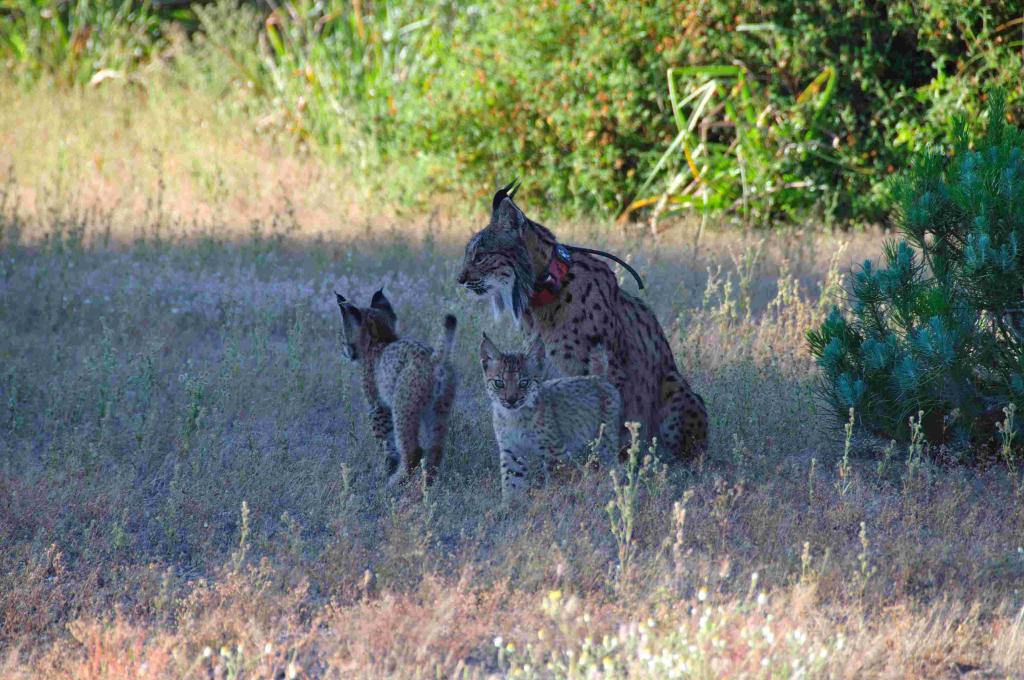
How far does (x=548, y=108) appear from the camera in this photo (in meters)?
13.0

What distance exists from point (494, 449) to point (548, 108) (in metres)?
6.30

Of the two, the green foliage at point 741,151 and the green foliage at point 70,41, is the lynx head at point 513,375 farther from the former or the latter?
the green foliage at point 70,41

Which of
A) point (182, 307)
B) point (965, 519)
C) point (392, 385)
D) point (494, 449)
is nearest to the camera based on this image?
point (965, 519)

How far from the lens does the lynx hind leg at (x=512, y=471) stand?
667cm

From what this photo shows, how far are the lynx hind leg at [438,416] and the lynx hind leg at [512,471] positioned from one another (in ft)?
1.52

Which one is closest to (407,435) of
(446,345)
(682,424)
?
(446,345)

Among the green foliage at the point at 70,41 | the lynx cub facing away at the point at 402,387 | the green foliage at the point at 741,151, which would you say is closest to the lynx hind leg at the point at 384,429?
the lynx cub facing away at the point at 402,387

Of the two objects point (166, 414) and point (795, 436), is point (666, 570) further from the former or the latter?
point (166, 414)

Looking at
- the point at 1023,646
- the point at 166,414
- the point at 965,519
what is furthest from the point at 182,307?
the point at 1023,646

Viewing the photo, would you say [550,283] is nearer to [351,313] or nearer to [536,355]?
[536,355]

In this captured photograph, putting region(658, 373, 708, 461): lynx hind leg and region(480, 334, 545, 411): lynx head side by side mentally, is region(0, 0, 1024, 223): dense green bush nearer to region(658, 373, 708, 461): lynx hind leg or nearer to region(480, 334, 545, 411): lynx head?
region(658, 373, 708, 461): lynx hind leg

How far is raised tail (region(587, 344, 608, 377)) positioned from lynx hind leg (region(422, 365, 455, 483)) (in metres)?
0.78

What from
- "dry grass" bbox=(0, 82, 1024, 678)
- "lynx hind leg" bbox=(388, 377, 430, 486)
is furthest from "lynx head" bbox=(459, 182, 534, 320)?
"dry grass" bbox=(0, 82, 1024, 678)

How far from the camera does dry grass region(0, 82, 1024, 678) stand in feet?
16.4
